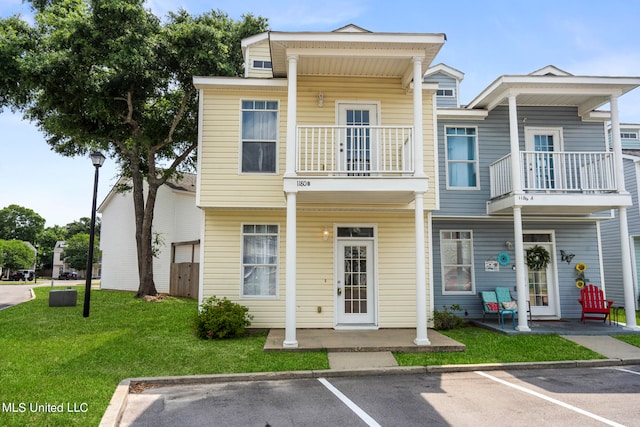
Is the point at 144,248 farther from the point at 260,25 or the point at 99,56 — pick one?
the point at 260,25

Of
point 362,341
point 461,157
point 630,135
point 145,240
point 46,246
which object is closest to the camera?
point 362,341

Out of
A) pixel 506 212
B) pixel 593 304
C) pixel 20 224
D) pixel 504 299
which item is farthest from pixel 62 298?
pixel 20 224

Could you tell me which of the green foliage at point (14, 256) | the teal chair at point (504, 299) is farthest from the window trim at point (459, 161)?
the green foliage at point (14, 256)

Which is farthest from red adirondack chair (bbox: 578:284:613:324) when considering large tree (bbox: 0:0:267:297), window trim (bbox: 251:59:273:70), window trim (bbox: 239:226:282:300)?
large tree (bbox: 0:0:267:297)

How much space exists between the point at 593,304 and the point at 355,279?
6.35 metres

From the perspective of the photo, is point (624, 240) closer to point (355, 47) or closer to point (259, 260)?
point (355, 47)

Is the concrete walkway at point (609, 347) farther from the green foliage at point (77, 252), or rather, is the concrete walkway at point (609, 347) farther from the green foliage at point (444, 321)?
the green foliage at point (77, 252)

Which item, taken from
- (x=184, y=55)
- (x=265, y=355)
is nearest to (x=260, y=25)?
(x=184, y=55)

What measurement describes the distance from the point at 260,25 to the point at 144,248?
451 inches

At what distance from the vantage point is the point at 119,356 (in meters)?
7.09

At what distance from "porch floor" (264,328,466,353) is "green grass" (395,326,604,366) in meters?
0.21

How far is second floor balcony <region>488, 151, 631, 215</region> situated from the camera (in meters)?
9.70

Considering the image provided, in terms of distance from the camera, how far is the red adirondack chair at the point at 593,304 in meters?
10.3

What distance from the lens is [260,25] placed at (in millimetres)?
18875
